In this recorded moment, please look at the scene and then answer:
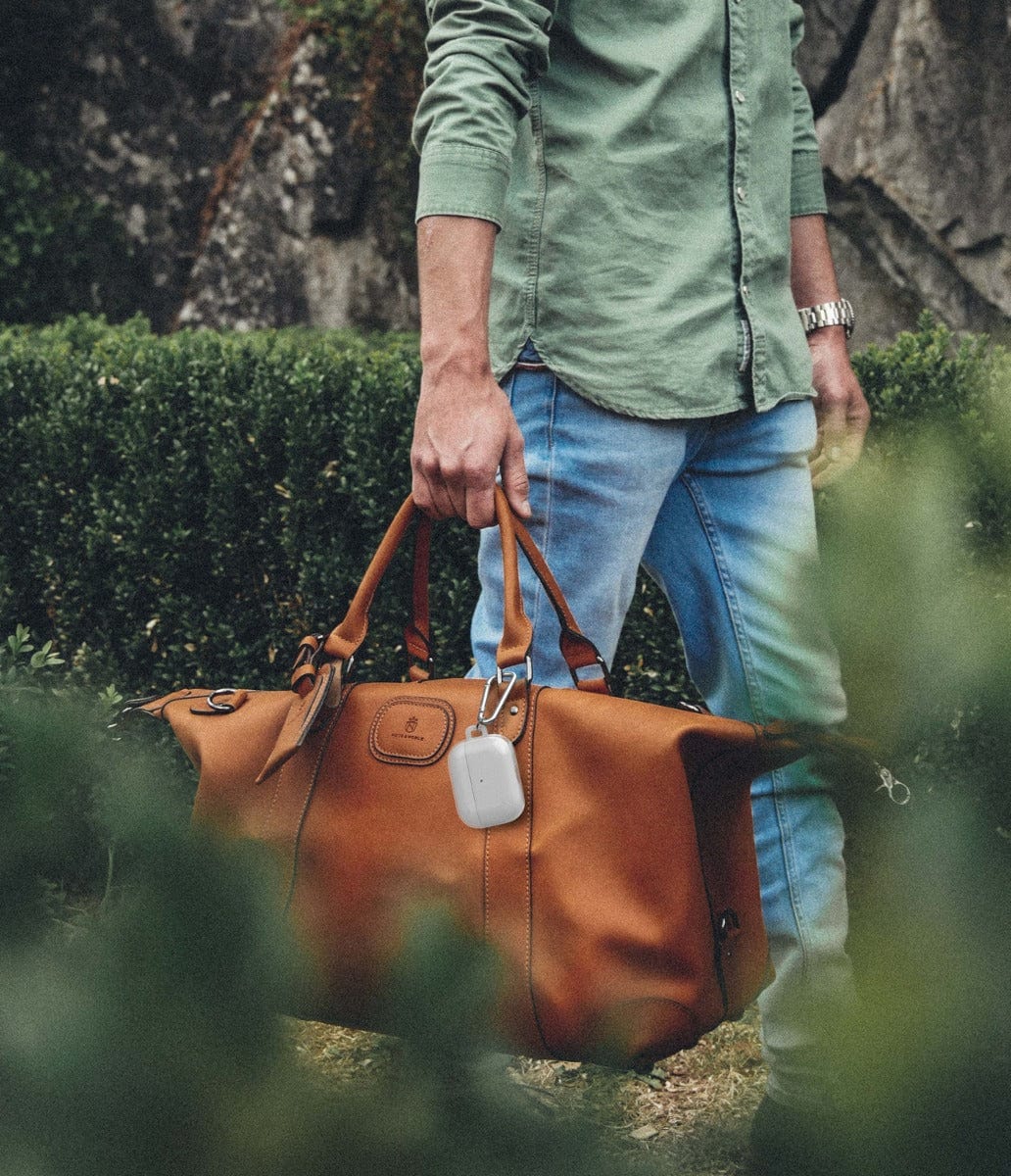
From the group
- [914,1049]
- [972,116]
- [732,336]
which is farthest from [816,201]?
[972,116]

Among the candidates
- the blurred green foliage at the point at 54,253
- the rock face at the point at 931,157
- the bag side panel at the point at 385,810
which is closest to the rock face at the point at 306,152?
the rock face at the point at 931,157

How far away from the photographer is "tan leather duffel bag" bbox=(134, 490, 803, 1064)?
124 centimetres

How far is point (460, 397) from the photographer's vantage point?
4.97 ft

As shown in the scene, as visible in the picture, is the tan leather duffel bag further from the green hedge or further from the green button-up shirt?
the green hedge

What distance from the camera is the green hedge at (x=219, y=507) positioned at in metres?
3.41

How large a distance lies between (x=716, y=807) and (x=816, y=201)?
1252mm

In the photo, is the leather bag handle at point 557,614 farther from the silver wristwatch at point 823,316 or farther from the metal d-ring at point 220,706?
the silver wristwatch at point 823,316

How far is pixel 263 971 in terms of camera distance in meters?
0.38

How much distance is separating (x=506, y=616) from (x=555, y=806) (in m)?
0.22

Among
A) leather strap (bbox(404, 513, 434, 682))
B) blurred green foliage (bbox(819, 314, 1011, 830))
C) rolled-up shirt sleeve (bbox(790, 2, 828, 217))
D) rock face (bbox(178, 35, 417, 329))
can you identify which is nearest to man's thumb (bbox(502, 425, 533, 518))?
leather strap (bbox(404, 513, 434, 682))

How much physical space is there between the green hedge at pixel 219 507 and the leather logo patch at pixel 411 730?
6.22 ft

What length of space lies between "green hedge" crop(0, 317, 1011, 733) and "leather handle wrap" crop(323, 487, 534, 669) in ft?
6.06

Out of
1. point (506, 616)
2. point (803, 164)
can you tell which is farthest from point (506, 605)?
point (803, 164)

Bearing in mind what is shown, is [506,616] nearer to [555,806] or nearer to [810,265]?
[555,806]
